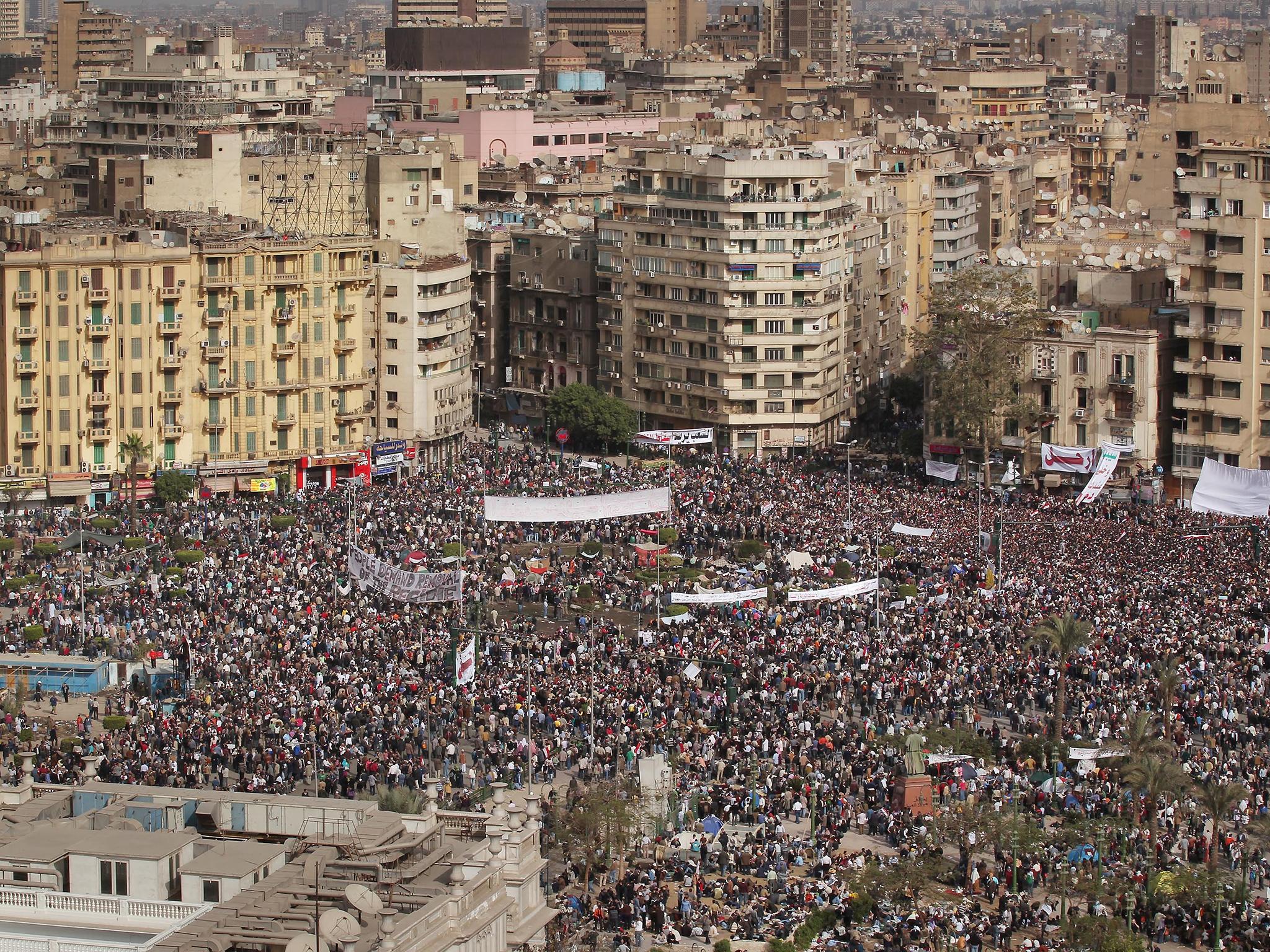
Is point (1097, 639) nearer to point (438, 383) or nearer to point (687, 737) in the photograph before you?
point (687, 737)

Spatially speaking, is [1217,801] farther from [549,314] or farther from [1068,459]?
Answer: [549,314]

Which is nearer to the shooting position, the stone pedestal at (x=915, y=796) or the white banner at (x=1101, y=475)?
the stone pedestal at (x=915, y=796)

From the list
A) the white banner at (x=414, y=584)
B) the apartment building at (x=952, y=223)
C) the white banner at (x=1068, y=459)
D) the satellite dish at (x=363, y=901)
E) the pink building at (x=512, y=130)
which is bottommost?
the white banner at (x=414, y=584)

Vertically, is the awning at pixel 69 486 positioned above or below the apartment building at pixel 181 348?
below

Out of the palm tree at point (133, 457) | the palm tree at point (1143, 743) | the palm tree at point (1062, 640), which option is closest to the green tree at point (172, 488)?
the palm tree at point (133, 457)

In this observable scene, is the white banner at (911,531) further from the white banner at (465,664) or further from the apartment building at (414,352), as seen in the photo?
the white banner at (465,664)

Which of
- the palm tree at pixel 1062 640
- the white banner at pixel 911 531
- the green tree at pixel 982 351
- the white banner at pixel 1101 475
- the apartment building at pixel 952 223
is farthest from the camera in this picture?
the apartment building at pixel 952 223

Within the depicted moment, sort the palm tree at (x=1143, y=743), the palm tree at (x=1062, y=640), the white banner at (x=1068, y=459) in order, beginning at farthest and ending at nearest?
the white banner at (x=1068, y=459), the palm tree at (x=1062, y=640), the palm tree at (x=1143, y=743)
